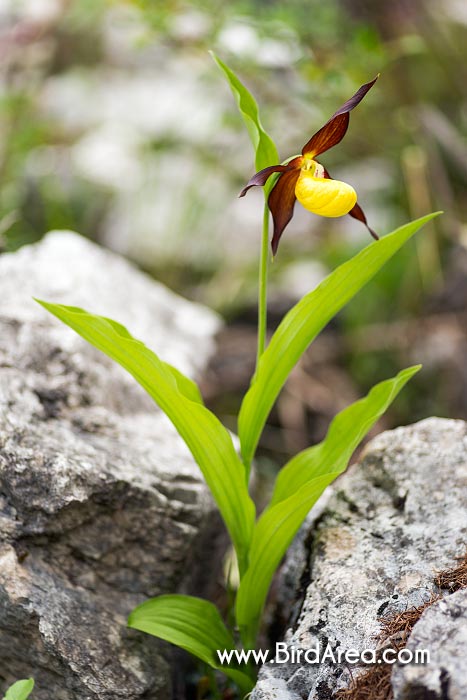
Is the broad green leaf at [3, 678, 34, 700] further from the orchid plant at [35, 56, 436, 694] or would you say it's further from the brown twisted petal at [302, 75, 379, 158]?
the brown twisted petal at [302, 75, 379, 158]

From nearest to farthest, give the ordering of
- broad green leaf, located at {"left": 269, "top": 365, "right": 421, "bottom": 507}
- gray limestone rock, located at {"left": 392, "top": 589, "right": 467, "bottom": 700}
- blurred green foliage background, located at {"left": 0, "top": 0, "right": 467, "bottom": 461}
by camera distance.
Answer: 1. gray limestone rock, located at {"left": 392, "top": 589, "right": 467, "bottom": 700}
2. broad green leaf, located at {"left": 269, "top": 365, "right": 421, "bottom": 507}
3. blurred green foliage background, located at {"left": 0, "top": 0, "right": 467, "bottom": 461}

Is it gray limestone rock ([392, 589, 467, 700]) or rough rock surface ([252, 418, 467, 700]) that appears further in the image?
rough rock surface ([252, 418, 467, 700])

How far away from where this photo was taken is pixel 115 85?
18.8 ft

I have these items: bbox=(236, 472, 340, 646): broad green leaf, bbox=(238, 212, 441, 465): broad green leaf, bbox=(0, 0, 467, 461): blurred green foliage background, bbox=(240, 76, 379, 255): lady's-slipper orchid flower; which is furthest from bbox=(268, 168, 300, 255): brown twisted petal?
bbox=(0, 0, 467, 461): blurred green foliage background

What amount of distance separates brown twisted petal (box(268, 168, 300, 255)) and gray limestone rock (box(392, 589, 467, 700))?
0.69 meters

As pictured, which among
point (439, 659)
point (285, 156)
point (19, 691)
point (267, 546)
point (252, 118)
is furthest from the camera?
point (285, 156)

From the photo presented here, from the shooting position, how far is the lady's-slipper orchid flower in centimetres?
115

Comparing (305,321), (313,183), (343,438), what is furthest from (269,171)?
(343,438)

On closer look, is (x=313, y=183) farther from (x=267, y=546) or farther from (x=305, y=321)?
(x=267, y=546)

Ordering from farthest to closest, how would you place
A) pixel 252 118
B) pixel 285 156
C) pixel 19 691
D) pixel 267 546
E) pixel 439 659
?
pixel 285 156
pixel 267 546
pixel 252 118
pixel 19 691
pixel 439 659

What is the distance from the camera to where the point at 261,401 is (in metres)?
1.39

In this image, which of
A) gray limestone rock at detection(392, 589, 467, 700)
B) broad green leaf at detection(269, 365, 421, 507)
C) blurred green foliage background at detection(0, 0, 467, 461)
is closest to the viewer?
gray limestone rock at detection(392, 589, 467, 700)

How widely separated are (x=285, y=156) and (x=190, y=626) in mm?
3169

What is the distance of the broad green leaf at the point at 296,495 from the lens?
1.33m
